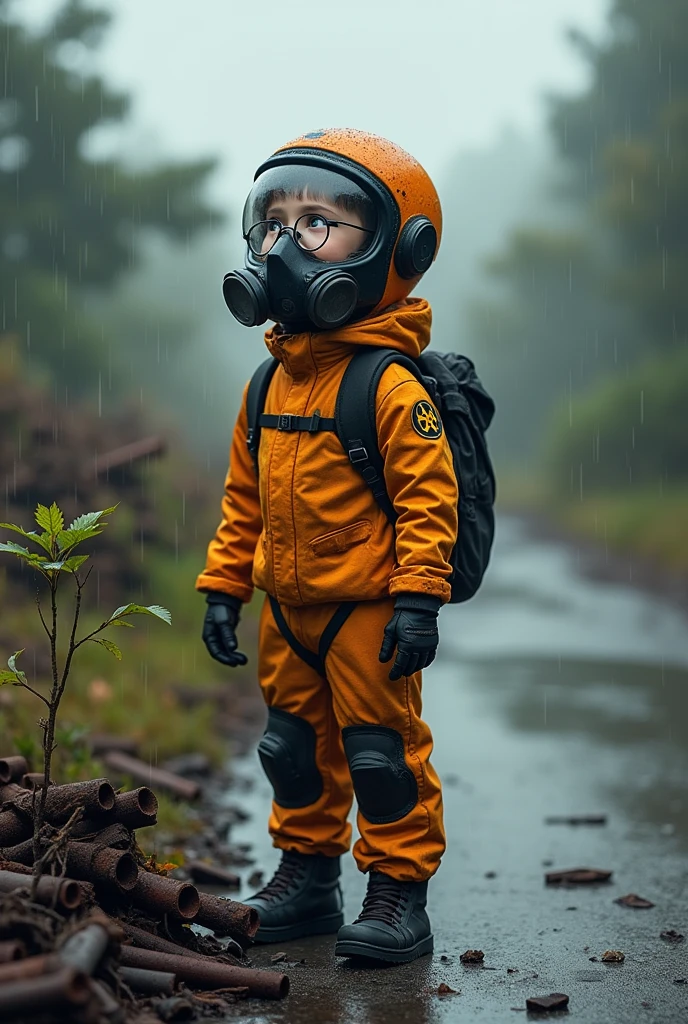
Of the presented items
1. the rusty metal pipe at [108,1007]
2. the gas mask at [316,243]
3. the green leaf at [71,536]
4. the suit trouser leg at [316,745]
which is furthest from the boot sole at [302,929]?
the gas mask at [316,243]

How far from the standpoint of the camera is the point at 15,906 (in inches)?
116

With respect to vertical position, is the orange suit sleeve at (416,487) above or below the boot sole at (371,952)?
above

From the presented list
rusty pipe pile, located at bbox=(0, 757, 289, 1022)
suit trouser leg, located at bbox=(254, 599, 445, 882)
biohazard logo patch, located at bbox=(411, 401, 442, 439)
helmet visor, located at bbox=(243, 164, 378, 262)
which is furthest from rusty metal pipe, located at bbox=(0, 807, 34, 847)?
helmet visor, located at bbox=(243, 164, 378, 262)

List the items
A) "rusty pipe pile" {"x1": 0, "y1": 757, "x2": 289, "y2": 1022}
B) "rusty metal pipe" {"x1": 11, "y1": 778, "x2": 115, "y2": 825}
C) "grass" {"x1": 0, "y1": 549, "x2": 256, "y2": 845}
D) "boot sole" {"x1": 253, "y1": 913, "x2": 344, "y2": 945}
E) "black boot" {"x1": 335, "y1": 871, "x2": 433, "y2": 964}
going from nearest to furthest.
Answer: "rusty pipe pile" {"x1": 0, "y1": 757, "x2": 289, "y2": 1022}
"rusty metal pipe" {"x1": 11, "y1": 778, "x2": 115, "y2": 825}
"black boot" {"x1": 335, "y1": 871, "x2": 433, "y2": 964}
"boot sole" {"x1": 253, "y1": 913, "x2": 344, "y2": 945}
"grass" {"x1": 0, "y1": 549, "x2": 256, "y2": 845}

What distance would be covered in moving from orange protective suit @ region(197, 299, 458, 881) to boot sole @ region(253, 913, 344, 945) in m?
0.38

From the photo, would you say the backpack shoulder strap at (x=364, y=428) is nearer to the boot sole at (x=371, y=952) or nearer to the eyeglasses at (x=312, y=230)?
the eyeglasses at (x=312, y=230)

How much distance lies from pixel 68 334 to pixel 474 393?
14663 mm

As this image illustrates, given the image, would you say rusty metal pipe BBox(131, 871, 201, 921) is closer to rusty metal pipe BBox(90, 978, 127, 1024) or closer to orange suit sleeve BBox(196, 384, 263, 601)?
rusty metal pipe BBox(90, 978, 127, 1024)

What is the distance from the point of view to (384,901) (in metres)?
4.02

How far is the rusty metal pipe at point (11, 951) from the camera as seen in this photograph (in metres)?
2.80

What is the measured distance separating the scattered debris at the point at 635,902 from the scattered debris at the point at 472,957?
2.95 ft

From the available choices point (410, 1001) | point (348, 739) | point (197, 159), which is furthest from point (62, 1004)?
point (197, 159)

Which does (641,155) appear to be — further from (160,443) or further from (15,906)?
(15,906)

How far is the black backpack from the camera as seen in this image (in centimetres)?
405
